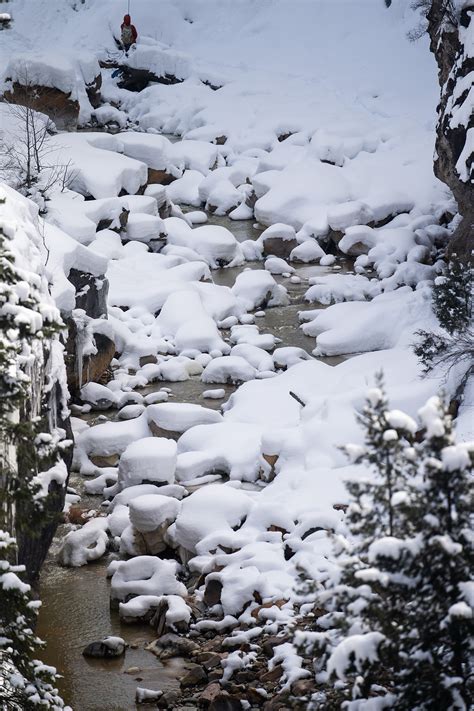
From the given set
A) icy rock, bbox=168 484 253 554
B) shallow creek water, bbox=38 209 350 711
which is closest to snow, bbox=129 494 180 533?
icy rock, bbox=168 484 253 554

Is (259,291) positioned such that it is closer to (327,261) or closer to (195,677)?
(327,261)

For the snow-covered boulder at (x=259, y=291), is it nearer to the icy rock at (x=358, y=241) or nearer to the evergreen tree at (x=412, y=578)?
the icy rock at (x=358, y=241)

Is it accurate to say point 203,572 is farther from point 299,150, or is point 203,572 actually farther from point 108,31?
point 108,31

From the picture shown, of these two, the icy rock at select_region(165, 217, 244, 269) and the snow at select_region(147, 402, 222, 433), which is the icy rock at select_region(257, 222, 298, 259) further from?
the snow at select_region(147, 402, 222, 433)

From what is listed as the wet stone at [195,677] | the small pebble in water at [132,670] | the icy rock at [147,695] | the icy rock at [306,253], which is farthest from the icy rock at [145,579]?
the icy rock at [306,253]

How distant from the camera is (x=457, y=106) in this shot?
20453 mm

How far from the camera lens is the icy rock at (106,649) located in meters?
10.1

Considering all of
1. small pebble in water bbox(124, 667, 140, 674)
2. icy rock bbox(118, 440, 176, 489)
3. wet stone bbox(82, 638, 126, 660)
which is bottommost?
icy rock bbox(118, 440, 176, 489)

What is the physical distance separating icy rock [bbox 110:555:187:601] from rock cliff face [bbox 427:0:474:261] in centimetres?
1127

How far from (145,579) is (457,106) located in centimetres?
1308

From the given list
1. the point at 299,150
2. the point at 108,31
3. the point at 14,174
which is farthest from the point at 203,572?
the point at 108,31

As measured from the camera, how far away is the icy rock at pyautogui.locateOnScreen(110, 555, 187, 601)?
1095 centimetres

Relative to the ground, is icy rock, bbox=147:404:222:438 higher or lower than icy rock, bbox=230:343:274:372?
higher

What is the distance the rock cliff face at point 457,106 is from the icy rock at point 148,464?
9475 millimetres
